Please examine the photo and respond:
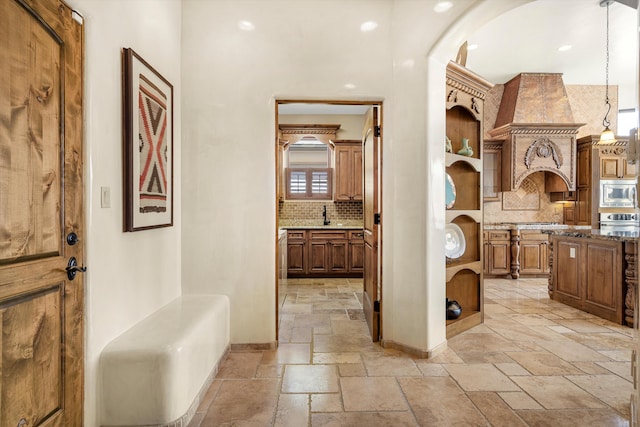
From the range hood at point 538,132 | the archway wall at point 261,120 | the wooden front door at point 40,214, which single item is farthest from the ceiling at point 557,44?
the wooden front door at point 40,214

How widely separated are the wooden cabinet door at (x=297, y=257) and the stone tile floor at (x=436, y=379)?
2387 mm

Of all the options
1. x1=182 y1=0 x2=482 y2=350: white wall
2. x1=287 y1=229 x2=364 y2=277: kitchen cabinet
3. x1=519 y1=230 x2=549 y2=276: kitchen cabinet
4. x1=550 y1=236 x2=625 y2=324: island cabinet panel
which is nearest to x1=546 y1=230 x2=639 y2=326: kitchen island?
x1=550 y1=236 x2=625 y2=324: island cabinet panel

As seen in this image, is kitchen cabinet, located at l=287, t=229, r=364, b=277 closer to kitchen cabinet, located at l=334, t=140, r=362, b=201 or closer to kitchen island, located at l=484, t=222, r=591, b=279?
kitchen cabinet, located at l=334, t=140, r=362, b=201

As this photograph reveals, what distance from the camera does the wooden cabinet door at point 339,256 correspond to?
6441 millimetres

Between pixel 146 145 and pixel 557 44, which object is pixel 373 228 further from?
pixel 557 44

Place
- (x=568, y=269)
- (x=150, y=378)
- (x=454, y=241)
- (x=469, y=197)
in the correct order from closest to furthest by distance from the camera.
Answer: (x=150, y=378) < (x=454, y=241) < (x=469, y=197) < (x=568, y=269)

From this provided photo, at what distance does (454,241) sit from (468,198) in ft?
1.79

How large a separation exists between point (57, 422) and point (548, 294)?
232 inches

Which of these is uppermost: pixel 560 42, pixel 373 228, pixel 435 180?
pixel 560 42

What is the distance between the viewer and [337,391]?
2428mm

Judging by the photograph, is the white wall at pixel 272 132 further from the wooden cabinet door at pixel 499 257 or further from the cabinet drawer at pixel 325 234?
the wooden cabinet door at pixel 499 257

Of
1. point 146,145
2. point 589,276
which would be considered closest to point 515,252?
point 589,276

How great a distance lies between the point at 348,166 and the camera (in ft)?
22.5

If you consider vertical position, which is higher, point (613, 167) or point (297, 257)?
point (613, 167)
